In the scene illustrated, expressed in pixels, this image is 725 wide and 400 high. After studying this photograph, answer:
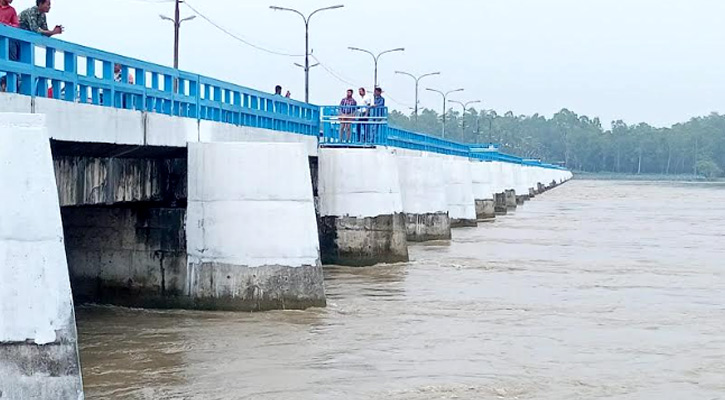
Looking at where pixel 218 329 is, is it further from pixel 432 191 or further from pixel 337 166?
pixel 432 191

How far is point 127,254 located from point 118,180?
1783 millimetres

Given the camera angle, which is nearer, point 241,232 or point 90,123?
point 90,123

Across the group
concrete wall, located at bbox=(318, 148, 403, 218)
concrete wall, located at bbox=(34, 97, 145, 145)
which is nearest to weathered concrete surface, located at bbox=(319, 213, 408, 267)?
concrete wall, located at bbox=(318, 148, 403, 218)

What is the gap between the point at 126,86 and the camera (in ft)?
48.3

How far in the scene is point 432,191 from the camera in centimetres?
3372

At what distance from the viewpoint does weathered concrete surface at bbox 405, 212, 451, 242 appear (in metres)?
33.7

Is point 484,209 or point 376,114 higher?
point 376,114

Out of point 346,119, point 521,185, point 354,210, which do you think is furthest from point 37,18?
point 521,185

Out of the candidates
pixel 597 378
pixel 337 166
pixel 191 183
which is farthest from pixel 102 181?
pixel 337 166

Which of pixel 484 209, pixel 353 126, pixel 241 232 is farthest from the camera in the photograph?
pixel 484 209

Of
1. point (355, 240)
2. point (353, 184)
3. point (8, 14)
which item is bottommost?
point (355, 240)

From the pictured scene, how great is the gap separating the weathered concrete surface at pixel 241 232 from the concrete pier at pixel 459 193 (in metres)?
23.8

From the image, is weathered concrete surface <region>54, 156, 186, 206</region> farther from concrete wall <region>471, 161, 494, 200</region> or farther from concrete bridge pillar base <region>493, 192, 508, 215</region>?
concrete bridge pillar base <region>493, 192, 508, 215</region>

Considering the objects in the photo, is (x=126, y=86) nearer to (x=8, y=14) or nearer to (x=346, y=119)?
(x=8, y=14)
